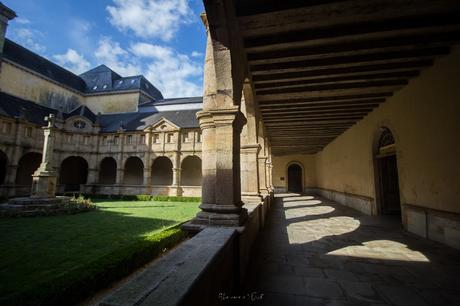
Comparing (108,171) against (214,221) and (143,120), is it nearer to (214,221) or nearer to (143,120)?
(143,120)

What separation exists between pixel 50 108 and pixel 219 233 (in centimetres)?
2832

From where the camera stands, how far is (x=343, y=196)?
37.9ft

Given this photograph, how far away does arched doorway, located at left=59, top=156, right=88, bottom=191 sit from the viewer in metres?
22.9

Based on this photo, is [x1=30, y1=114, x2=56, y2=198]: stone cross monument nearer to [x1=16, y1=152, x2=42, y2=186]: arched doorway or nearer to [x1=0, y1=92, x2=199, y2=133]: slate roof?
[x1=0, y1=92, x2=199, y2=133]: slate roof

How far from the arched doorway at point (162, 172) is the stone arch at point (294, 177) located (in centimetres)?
1118

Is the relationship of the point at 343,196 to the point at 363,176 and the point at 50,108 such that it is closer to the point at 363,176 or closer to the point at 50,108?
the point at 363,176

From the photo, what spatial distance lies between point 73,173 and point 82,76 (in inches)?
621

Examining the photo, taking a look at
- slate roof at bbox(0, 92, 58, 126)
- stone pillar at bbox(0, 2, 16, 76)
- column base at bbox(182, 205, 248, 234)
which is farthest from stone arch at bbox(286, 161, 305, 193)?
stone pillar at bbox(0, 2, 16, 76)

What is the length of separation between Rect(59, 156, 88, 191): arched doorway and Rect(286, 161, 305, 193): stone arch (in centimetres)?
→ 2058

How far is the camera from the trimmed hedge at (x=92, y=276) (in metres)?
2.52

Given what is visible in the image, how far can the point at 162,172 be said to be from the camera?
23109 mm

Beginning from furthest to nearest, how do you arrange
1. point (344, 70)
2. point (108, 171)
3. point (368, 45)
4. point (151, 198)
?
point (108, 171)
point (151, 198)
point (344, 70)
point (368, 45)

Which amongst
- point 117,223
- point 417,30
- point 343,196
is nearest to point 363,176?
point 343,196

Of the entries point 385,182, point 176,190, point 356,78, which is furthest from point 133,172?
point 356,78
